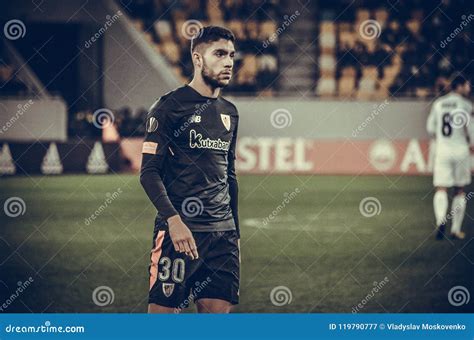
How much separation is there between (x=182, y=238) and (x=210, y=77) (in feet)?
2.43

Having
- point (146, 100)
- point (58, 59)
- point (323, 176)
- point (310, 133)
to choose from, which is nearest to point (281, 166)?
point (323, 176)

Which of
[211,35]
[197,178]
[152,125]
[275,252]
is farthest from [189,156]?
[275,252]

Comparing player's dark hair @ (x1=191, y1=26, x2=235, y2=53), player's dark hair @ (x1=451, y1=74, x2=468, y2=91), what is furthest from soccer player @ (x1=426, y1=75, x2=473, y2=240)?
player's dark hair @ (x1=191, y1=26, x2=235, y2=53)

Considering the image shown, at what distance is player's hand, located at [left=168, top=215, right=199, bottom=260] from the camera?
3.68 m

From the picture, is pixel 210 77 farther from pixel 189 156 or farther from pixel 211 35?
pixel 189 156

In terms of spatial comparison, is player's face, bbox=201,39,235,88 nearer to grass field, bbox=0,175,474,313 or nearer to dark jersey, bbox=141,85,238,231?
dark jersey, bbox=141,85,238,231

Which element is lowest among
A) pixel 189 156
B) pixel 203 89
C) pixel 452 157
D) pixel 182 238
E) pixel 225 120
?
pixel 452 157

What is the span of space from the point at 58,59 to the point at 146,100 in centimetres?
258

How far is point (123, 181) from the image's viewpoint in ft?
54.4

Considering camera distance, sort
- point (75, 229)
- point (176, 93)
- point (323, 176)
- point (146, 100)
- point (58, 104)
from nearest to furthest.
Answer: point (176, 93) < point (75, 229) < point (323, 176) < point (58, 104) < point (146, 100)

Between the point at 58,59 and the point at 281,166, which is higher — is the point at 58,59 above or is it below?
above

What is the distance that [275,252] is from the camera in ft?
28.9

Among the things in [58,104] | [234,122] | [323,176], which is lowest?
[323,176]

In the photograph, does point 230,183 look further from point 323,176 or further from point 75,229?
point 323,176
